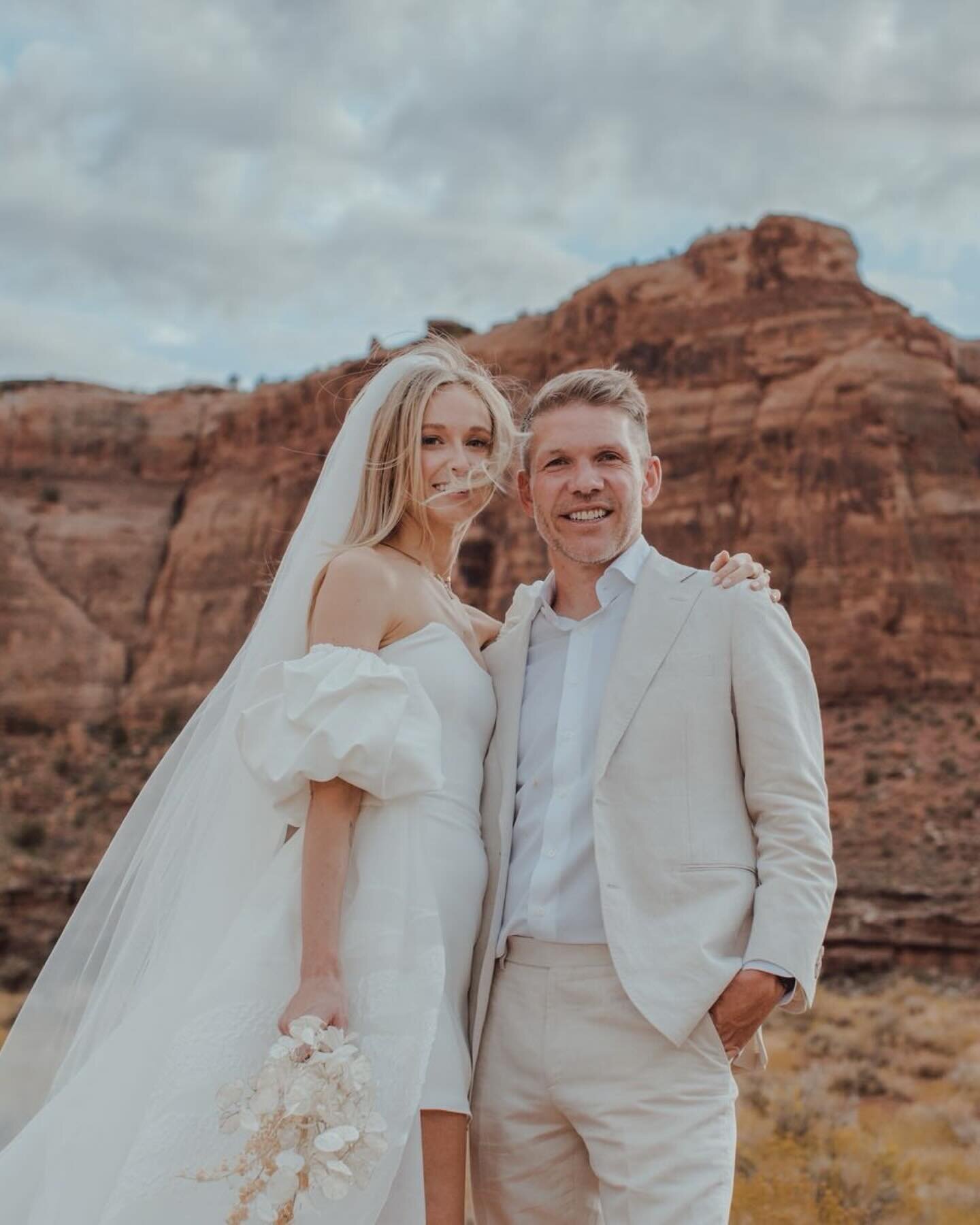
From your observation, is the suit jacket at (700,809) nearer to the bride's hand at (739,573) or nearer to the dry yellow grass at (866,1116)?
the bride's hand at (739,573)

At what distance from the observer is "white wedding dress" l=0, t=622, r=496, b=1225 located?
9.39ft

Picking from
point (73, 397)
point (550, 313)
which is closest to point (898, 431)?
point (550, 313)

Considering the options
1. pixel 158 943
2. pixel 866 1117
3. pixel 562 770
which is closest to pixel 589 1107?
pixel 562 770

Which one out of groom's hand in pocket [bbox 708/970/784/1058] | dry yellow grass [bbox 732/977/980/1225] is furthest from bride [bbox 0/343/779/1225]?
dry yellow grass [bbox 732/977/980/1225]

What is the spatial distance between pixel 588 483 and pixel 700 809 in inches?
36.4

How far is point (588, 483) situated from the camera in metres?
3.48

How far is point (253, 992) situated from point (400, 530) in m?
1.36

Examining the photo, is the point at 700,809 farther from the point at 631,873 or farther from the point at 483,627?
the point at 483,627

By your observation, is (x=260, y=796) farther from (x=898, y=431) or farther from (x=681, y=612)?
(x=898, y=431)

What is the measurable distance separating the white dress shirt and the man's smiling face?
0.09m

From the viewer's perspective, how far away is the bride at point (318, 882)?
2.93 m

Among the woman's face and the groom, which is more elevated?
the woman's face

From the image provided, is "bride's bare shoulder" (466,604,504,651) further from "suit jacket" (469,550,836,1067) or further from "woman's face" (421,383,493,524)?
"suit jacket" (469,550,836,1067)

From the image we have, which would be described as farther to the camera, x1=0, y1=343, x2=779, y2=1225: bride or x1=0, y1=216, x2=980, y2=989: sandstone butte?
x1=0, y1=216, x2=980, y2=989: sandstone butte
